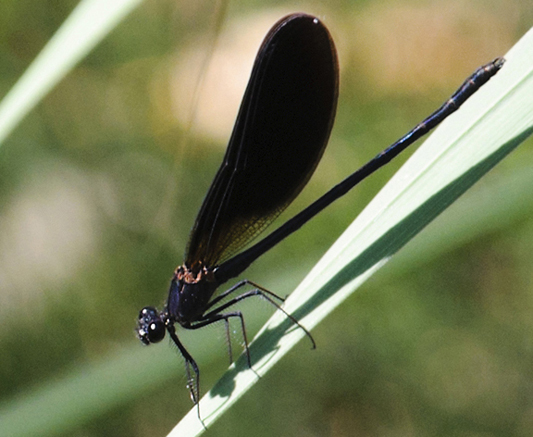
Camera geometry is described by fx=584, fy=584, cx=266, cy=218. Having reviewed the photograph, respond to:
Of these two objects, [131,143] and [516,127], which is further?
[131,143]

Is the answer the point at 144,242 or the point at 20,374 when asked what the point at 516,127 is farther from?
the point at 20,374

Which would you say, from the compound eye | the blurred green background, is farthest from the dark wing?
the blurred green background

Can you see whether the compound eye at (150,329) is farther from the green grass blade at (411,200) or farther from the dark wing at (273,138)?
the green grass blade at (411,200)

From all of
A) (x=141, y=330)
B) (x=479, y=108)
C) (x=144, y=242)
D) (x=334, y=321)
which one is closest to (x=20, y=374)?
(x=144, y=242)

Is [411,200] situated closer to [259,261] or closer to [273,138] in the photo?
[273,138]

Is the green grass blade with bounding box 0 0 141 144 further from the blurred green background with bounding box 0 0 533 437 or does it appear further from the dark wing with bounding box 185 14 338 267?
the blurred green background with bounding box 0 0 533 437

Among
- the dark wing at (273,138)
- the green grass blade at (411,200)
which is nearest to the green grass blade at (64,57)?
the dark wing at (273,138)
